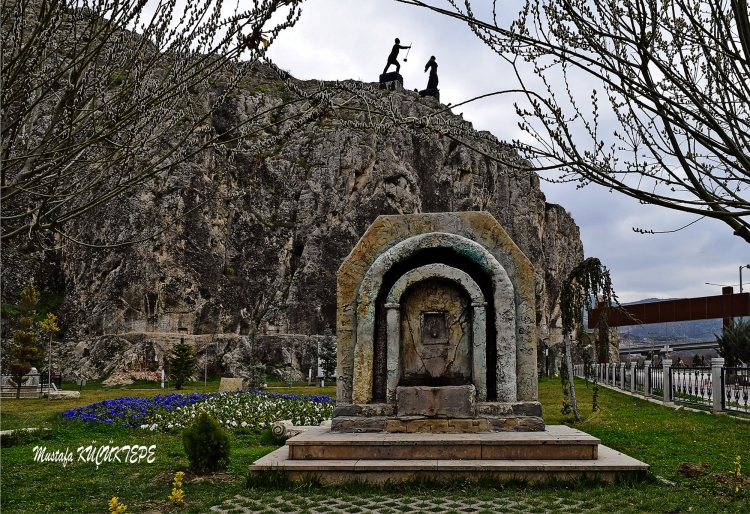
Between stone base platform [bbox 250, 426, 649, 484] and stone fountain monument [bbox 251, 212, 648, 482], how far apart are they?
0.7 inches

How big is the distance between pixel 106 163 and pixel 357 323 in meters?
5.29

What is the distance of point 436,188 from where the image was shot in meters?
49.3

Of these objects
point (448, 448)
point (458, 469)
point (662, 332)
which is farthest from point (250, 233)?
point (662, 332)

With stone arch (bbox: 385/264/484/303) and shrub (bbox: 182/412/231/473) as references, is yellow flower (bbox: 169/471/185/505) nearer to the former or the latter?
shrub (bbox: 182/412/231/473)

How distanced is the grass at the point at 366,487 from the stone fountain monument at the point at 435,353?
0.70 m

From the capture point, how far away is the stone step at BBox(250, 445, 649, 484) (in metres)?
7.54

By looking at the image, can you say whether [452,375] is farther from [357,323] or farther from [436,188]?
[436,188]

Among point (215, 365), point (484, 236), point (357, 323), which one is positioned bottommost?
point (215, 365)

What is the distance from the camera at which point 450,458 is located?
815cm

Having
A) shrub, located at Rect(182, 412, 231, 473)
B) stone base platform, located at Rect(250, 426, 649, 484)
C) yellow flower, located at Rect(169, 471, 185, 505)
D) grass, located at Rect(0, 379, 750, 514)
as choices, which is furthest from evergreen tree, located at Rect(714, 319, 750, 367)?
yellow flower, located at Rect(169, 471, 185, 505)

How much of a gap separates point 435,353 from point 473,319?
81 centimetres

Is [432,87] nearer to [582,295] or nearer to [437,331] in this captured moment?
[582,295]

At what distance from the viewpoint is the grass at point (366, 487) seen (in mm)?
6758

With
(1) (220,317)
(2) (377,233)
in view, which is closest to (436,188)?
(1) (220,317)
